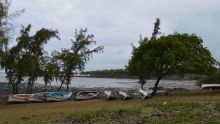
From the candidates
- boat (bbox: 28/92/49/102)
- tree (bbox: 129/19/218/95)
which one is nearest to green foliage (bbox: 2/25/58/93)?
boat (bbox: 28/92/49/102)

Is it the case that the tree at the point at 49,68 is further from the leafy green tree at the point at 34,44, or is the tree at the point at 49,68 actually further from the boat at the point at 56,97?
the boat at the point at 56,97

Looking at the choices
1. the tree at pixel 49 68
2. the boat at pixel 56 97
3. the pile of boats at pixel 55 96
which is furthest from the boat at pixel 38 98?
the tree at pixel 49 68

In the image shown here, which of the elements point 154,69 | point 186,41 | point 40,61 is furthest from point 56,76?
point 186,41

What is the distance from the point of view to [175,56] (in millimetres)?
46406

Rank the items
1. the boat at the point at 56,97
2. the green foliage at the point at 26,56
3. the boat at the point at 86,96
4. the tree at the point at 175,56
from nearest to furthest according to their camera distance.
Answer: the tree at the point at 175,56 → the boat at the point at 86,96 → the boat at the point at 56,97 → the green foliage at the point at 26,56

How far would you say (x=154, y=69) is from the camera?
159ft

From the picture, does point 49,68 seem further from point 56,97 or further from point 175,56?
point 175,56

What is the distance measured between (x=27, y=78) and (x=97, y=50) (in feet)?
29.6

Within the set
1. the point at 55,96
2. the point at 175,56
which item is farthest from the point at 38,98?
the point at 175,56

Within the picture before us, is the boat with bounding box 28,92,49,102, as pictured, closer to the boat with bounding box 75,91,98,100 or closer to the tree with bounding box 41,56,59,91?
the boat with bounding box 75,91,98,100

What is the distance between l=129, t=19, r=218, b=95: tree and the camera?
46531mm

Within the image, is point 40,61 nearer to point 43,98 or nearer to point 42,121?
point 43,98

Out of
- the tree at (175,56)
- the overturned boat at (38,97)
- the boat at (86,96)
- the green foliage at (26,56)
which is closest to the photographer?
the tree at (175,56)

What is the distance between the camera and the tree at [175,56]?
4653 cm
